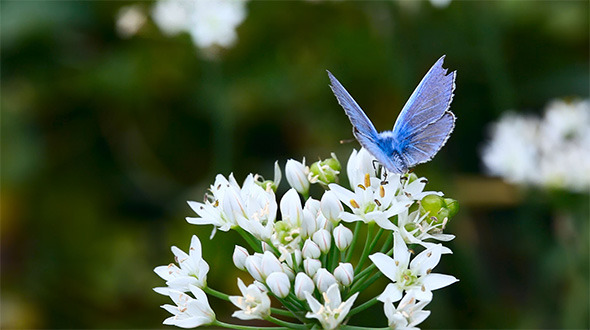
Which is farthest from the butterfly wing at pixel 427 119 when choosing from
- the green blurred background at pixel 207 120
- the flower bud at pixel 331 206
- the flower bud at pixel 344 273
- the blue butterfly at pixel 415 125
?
the green blurred background at pixel 207 120

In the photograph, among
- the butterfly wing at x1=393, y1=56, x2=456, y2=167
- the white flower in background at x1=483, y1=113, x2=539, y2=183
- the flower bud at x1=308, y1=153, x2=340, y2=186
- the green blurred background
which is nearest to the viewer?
the butterfly wing at x1=393, y1=56, x2=456, y2=167

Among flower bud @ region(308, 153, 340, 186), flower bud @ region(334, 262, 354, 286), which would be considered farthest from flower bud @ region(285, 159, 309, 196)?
flower bud @ region(334, 262, 354, 286)

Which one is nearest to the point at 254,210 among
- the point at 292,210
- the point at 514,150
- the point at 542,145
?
the point at 292,210

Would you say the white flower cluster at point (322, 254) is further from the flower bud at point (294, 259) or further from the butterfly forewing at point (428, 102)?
the butterfly forewing at point (428, 102)

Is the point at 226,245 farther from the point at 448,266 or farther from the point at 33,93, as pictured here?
the point at 33,93

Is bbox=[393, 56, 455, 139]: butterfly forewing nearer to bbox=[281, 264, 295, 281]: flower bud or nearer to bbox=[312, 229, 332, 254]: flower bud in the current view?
bbox=[312, 229, 332, 254]: flower bud

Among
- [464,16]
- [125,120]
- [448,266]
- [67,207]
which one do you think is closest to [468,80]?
[464,16]
